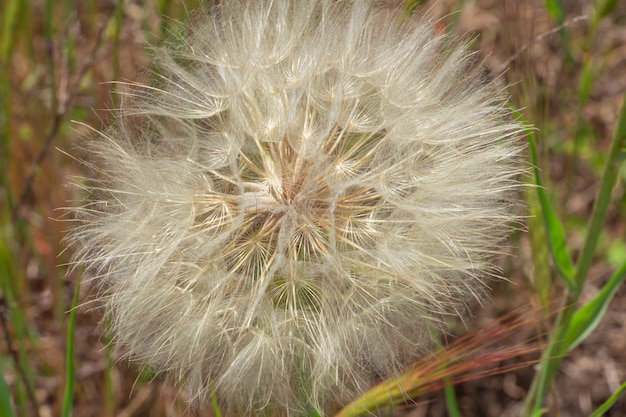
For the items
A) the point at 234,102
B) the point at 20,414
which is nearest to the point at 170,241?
the point at 234,102

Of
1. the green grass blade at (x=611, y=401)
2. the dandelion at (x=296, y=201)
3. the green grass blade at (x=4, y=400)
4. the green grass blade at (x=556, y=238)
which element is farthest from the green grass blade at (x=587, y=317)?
the green grass blade at (x=4, y=400)

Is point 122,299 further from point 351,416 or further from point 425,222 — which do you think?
point 425,222

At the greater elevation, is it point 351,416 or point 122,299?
point 122,299

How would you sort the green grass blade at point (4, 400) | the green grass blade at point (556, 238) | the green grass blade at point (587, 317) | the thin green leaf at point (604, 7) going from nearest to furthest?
the green grass blade at point (4, 400) → the green grass blade at point (556, 238) → the green grass blade at point (587, 317) → the thin green leaf at point (604, 7)

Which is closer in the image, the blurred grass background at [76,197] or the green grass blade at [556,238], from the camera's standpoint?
the green grass blade at [556,238]

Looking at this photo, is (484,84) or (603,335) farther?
(603,335)

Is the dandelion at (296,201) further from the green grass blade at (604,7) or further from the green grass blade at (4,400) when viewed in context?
the green grass blade at (604,7)

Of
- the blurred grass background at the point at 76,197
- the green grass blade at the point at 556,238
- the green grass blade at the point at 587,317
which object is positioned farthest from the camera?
the blurred grass background at the point at 76,197

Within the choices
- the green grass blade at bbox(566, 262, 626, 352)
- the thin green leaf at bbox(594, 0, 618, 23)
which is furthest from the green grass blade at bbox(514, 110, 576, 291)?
the thin green leaf at bbox(594, 0, 618, 23)

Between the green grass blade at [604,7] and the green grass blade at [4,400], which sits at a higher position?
the green grass blade at [604,7]
